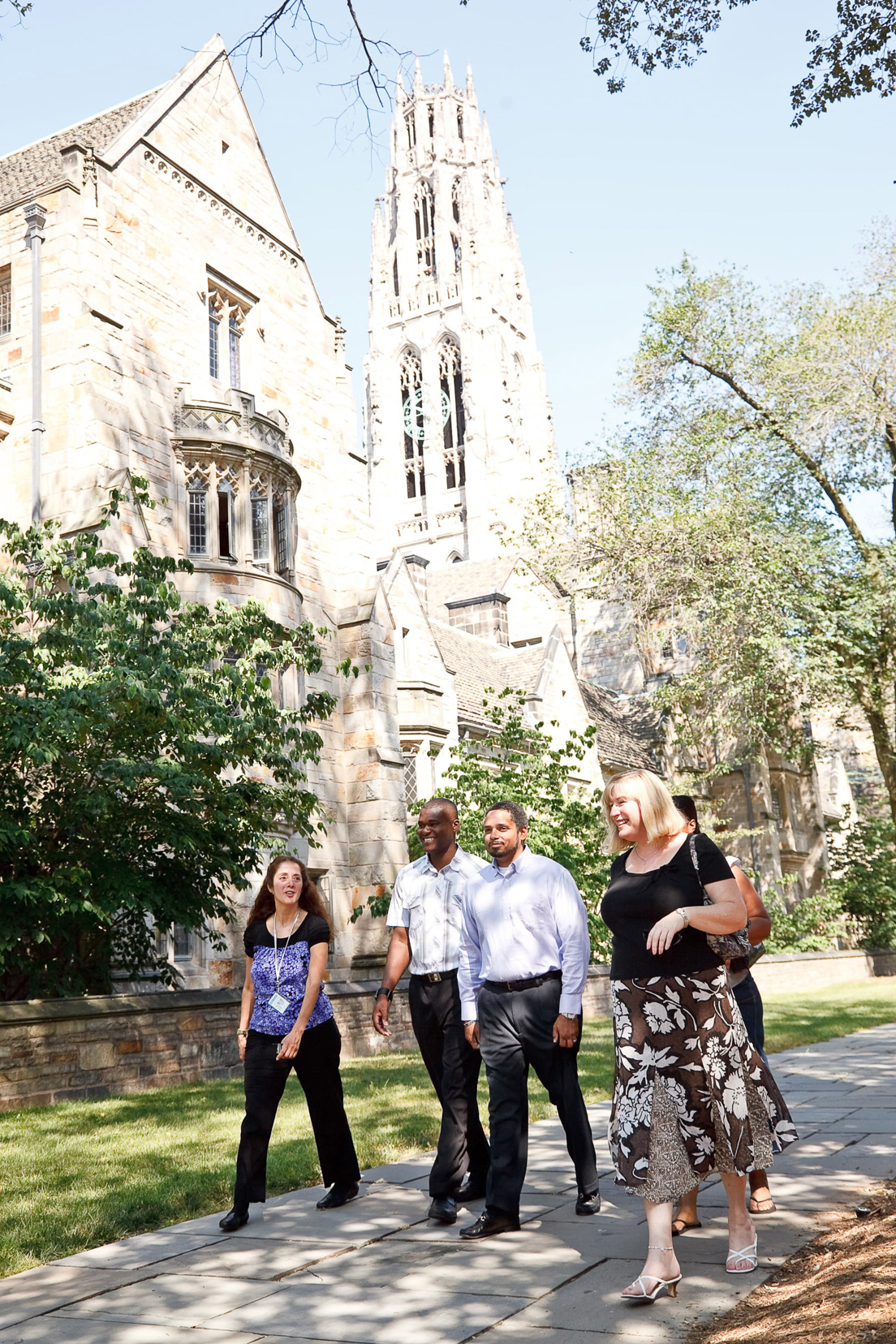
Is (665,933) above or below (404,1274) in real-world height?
above

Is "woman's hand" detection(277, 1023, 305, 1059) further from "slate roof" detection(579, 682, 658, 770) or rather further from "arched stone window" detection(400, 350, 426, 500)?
"arched stone window" detection(400, 350, 426, 500)

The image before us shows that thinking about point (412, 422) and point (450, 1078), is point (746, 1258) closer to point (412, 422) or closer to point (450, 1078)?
point (450, 1078)

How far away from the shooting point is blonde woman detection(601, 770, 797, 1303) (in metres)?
4.70

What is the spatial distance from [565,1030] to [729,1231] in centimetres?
119

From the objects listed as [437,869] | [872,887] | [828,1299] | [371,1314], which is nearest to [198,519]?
[437,869]

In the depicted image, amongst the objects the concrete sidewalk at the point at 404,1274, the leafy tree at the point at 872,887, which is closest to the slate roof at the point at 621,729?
the leafy tree at the point at 872,887

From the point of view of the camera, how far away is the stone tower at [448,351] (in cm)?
8806

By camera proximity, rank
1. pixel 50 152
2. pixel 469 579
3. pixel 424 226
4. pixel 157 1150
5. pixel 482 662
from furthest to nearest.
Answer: pixel 424 226
pixel 469 579
pixel 482 662
pixel 50 152
pixel 157 1150

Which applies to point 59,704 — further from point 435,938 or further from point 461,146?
point 461,146

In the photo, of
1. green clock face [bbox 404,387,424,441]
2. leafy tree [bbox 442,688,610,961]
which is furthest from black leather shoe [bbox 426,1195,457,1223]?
green clock face [bbox 404,387,424,441]

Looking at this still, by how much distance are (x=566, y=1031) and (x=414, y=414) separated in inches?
3510

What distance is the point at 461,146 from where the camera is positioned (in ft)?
318

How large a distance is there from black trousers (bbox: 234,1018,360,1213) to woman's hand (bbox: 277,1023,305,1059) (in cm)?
10

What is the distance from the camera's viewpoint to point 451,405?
9112 cm
